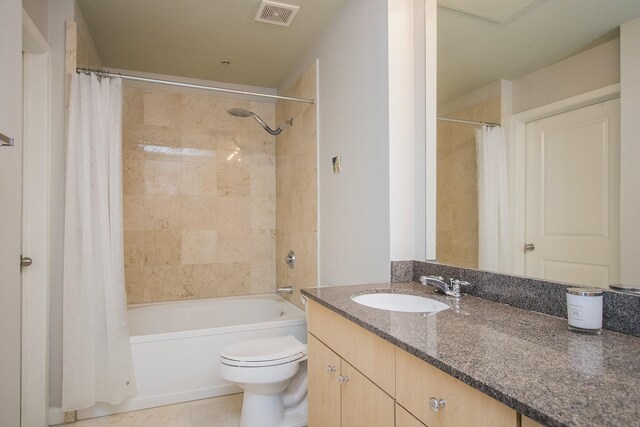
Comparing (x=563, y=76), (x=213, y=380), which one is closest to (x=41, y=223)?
(x=213, y=380)

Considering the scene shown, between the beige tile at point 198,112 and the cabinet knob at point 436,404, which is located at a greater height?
the beige tile at point 198,112

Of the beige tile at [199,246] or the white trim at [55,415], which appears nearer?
the white trim at [55,415]

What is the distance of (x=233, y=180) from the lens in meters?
3.39

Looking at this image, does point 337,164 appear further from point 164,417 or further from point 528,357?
point 164,417

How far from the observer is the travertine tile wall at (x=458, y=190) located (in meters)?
1.49

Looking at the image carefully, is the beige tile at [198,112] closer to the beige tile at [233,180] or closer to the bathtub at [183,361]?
the beige tile at [233,180]

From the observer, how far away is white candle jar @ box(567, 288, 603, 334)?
889mm

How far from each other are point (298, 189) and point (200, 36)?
129cm

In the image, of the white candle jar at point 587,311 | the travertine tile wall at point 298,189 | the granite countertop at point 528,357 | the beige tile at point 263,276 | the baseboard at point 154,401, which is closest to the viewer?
the granite countertop at point 528,357

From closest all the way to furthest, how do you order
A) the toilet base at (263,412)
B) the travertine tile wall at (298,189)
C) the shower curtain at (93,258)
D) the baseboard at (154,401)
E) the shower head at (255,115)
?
the toilet base at (263,412) < the shower curtain at (93,258) < the baseboard at (154,401) < the travertine tile wall at (298,189) < the shower head at (255,115)

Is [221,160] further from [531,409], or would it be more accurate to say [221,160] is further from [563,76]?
[531,409]

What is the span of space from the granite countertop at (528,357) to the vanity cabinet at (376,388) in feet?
0.16

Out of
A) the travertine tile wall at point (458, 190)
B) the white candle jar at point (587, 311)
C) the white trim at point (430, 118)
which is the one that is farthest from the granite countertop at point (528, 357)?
the white trim at point (430, 118)

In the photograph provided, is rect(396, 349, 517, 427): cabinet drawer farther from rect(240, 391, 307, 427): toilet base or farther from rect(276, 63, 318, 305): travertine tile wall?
rect(276, 63, 318, 305): travertine tile wall
